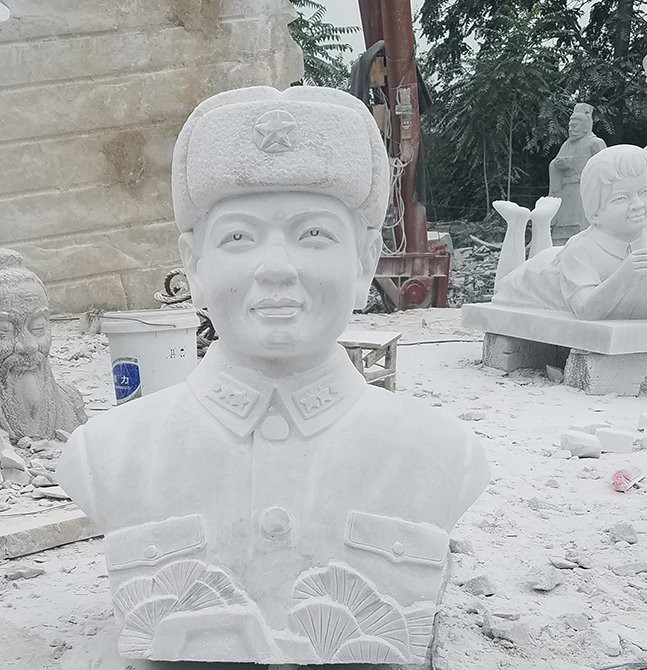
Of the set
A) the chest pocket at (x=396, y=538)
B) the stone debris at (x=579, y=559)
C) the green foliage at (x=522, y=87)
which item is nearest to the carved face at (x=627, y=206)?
the stone debris at (x=579, y=559)

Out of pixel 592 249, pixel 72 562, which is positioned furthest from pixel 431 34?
pixel 72 562

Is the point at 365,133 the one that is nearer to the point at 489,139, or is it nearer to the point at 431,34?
the point at 489,139

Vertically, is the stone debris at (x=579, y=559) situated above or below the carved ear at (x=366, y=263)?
below

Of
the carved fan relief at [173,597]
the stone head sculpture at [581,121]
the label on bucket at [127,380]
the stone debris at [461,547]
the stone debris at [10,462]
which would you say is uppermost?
the stone head sculpture at [581,121]

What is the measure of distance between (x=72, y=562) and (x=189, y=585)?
1.25 m

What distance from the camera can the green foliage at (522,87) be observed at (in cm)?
1512

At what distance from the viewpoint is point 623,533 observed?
3166 mm

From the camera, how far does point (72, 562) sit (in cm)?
306

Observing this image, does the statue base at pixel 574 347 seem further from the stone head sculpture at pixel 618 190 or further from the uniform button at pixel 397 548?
the uniform button at pixel 397 548

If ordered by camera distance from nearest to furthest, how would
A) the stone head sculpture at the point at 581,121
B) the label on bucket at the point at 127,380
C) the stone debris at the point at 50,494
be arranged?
the stone debris at the point at 50,494, the label on bucket at the point at 127,380, the stone head sculpture at the point at 581,121

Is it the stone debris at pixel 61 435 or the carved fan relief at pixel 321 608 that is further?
the stone debris at pixel 61 435

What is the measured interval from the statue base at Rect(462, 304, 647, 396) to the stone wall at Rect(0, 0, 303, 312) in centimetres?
324

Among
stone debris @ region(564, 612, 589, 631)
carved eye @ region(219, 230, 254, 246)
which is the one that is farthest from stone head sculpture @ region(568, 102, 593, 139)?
carved eye @ region(219, 230, 254, 246)

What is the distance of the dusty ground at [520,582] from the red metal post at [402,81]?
5651 mm
